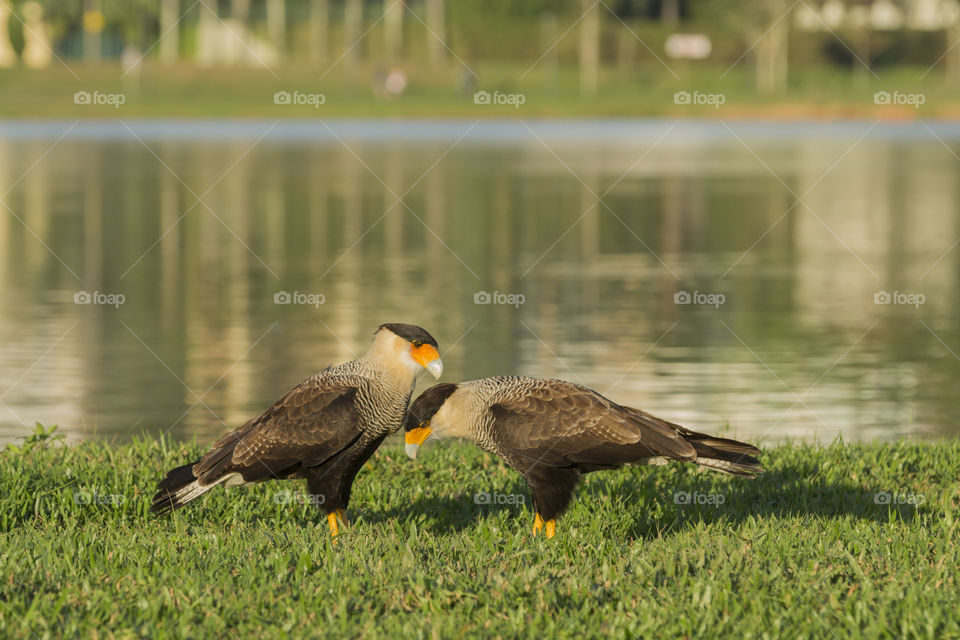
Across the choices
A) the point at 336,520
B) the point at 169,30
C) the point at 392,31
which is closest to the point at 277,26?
the point at 392,31

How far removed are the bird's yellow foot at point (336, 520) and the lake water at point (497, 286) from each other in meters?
3.07

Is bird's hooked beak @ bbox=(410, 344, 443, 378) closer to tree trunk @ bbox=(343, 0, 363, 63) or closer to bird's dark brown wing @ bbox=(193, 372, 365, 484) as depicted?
bird's dark brown wing @ bbox=(193, 372, 365, 484)

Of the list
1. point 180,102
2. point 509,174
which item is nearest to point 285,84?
point 180,102

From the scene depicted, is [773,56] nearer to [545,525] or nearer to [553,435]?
[545,525]

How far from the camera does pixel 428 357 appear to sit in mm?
7215

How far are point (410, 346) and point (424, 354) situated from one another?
11 cm

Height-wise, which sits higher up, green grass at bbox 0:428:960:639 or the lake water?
the lake water

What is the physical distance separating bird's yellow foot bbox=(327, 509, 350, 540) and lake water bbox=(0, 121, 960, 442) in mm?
3066

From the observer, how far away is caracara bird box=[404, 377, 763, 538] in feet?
24.0

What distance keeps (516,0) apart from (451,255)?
81100 millimetres

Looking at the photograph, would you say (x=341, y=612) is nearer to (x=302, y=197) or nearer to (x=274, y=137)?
(x=302, y=197)

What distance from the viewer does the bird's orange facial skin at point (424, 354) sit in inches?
283

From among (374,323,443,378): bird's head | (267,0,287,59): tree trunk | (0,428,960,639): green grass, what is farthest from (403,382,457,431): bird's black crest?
(267,0,287,59): tree trunk

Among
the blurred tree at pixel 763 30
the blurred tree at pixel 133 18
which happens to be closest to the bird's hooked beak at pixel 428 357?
the blurred tree at pixel 763 30
